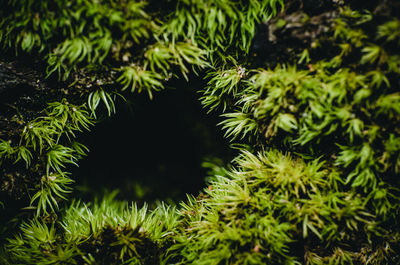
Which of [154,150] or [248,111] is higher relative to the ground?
[248,111]

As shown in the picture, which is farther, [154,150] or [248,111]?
[154,150]

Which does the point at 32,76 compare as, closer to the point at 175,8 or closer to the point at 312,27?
the point at 175,8

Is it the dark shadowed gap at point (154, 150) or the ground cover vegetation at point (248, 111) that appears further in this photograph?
the dark shadowed gap at point (154, 150)

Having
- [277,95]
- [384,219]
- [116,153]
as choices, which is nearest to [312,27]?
[277,95]

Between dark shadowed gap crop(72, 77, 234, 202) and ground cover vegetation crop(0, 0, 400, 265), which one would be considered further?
dark shadowed gap crop(72, 77, 234, 202)
